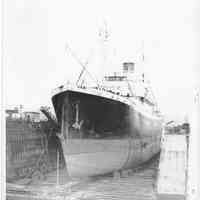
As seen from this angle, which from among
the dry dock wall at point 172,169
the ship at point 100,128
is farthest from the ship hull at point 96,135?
the dry dock wall at point 172,169

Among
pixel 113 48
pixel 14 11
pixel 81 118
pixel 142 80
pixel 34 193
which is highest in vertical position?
pixel 14 11

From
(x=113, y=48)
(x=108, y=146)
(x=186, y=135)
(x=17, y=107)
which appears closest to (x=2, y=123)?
(x=17, y=107)

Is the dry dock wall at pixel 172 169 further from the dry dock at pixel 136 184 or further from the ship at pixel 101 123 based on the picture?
the ship at pixel 101 123

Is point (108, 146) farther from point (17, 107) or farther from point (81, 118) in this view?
point (17, 107)

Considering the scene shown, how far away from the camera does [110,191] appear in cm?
207

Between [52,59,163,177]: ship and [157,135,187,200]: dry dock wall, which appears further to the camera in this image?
[52,59,163,177]: ship

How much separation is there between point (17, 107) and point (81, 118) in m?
0.43

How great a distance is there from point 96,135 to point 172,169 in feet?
1.53

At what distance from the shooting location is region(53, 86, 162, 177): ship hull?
2.11 metres

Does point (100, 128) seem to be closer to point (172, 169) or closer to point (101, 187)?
point (101, 187)

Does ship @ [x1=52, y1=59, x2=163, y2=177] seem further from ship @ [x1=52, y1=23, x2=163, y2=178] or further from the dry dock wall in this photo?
the dry dock wall

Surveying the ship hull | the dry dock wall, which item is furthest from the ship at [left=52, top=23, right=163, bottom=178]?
the dry dock wall

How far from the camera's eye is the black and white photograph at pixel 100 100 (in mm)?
1926

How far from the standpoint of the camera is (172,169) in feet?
6.43
